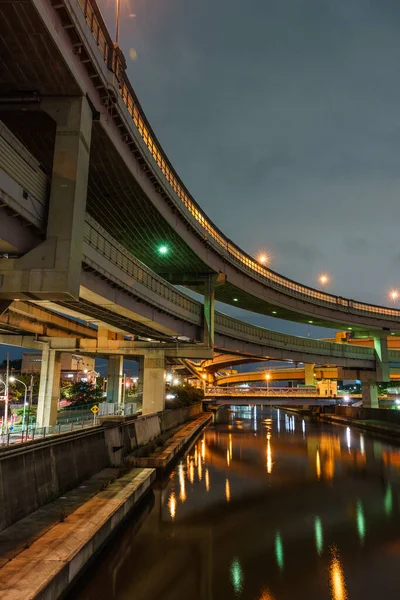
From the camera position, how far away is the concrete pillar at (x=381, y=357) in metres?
60.2

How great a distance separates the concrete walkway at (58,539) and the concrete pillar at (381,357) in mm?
54960

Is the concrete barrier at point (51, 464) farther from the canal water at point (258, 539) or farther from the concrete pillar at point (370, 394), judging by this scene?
the concrete pillar at point (370, 394)

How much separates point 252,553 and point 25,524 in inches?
247

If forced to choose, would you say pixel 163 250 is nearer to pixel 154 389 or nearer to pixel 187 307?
pixel 187 307

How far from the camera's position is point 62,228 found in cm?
1351

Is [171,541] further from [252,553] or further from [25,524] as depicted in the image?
[25,524]

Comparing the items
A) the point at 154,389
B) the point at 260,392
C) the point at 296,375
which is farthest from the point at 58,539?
the point at 296,375

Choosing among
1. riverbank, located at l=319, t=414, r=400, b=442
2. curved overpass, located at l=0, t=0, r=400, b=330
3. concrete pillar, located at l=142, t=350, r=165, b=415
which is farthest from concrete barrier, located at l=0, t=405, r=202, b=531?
riverbank, located at l=319, t=414, r=400, b=442

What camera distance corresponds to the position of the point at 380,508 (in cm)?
1623

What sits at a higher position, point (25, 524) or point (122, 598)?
point (25, 524)

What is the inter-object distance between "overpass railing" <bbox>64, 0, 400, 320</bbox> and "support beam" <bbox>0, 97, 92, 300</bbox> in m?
3.37

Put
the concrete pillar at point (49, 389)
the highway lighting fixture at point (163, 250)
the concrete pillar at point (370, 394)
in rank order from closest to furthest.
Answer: the highway lighting fixture at point (163, 250) < the concrete pillar at point (49, 389) < the concrete pillar at point (370, 394)

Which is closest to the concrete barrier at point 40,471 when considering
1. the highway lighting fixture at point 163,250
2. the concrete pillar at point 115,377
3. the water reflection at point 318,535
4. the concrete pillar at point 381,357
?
the water reflection at point 318,535

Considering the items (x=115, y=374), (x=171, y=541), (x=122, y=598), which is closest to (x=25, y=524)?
(x=122, y=598)
